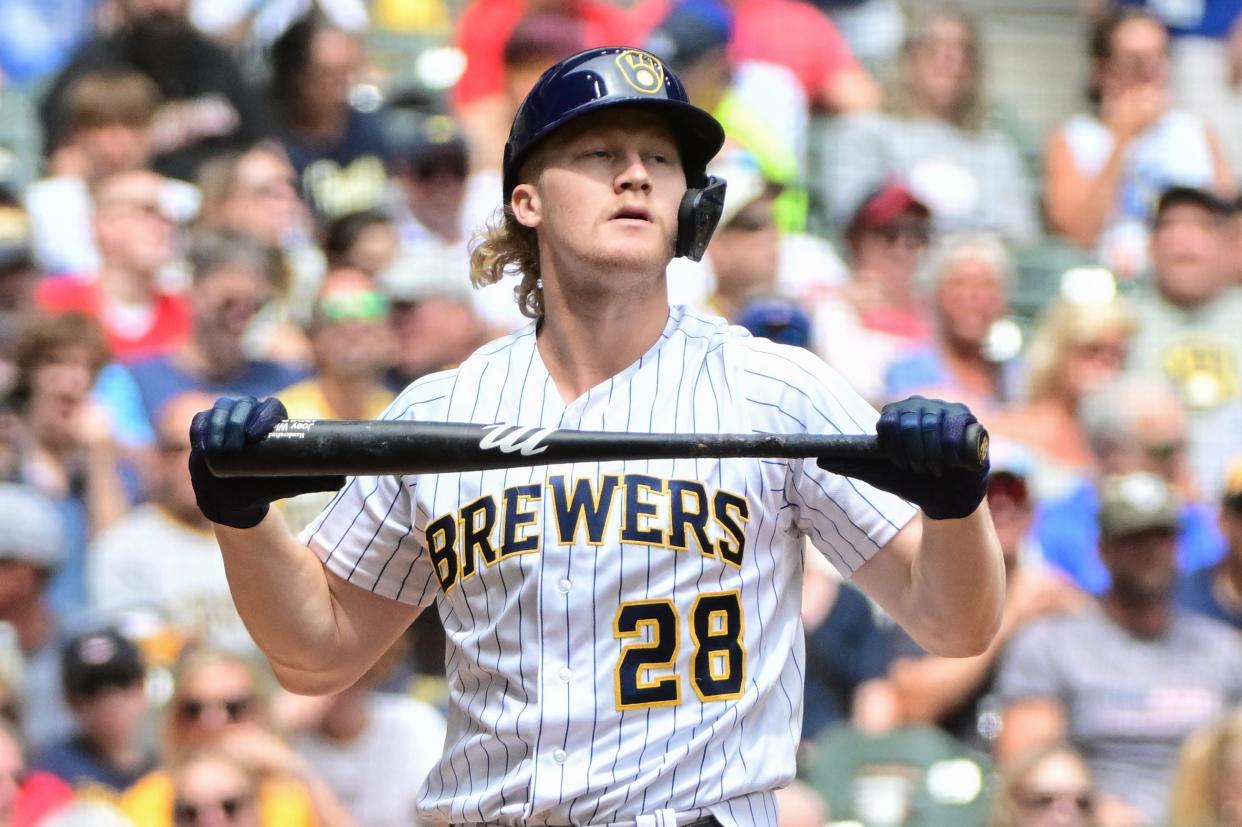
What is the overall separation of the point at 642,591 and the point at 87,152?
439cm

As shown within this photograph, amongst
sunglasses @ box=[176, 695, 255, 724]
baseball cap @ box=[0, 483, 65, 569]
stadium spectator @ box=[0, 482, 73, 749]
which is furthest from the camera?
baseball cap @ box=[0, 483, 65, 569]

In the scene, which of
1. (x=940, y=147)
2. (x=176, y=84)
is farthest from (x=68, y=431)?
(x=940, y=147)

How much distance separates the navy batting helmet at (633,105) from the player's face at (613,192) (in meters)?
0.03

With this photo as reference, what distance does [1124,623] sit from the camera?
526cm

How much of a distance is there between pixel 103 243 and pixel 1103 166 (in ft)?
11.7

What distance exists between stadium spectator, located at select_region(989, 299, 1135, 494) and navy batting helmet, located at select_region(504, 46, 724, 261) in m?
3.19

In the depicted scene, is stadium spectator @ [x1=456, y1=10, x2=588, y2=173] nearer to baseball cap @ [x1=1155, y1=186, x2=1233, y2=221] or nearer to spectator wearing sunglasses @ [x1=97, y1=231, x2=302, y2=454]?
spectator wearing sunglasses @ [x1=97, y1=231, x2=302, y2=454]

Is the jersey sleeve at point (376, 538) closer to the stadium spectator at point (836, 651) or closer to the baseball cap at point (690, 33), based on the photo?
the stadium spectator at point (836, 651)

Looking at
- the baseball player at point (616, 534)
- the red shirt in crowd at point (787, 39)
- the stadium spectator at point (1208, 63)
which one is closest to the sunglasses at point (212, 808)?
the baseball player at point (616, 534)

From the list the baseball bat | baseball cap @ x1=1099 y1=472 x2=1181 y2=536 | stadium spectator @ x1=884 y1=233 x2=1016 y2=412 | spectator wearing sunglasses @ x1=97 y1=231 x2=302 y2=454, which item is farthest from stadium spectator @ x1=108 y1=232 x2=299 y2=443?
the baseball bat

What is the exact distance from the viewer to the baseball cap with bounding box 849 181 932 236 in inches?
262

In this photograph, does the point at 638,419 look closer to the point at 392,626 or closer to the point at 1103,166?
the point at 392,626

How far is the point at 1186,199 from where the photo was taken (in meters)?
6.75
